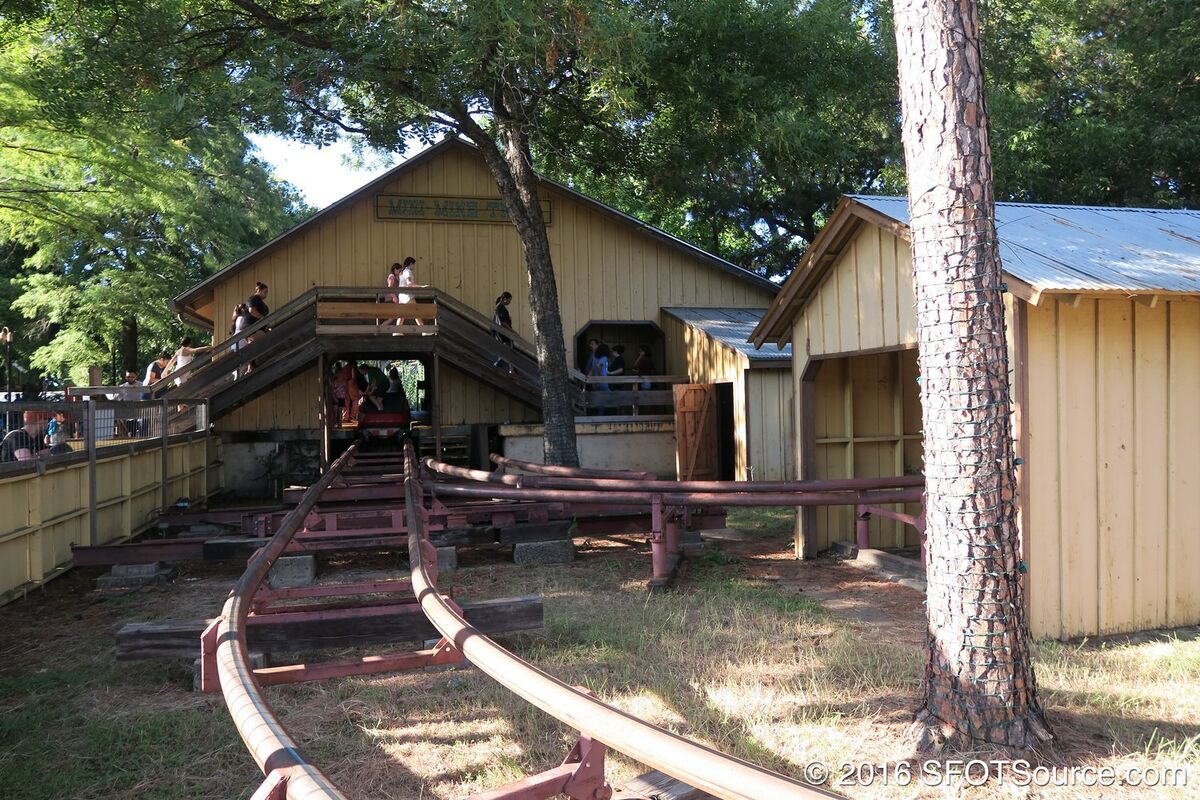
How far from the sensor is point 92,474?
947cm

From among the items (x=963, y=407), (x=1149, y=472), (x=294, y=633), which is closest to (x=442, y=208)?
(x=294, y=633)

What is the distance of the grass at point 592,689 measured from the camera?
4219mm

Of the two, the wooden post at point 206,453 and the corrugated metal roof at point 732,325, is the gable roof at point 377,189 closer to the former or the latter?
the corrugated metal roof at point 732,325

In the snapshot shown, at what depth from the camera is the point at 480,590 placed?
8219 millimetres

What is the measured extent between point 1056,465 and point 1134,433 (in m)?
0.85

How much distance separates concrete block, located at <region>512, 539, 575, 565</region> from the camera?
9.62 m

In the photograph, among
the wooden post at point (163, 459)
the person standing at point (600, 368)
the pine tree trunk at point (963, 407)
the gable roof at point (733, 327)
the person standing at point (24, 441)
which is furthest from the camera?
the person standing at point (600, 368)

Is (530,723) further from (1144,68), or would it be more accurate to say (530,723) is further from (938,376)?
(1144,68)

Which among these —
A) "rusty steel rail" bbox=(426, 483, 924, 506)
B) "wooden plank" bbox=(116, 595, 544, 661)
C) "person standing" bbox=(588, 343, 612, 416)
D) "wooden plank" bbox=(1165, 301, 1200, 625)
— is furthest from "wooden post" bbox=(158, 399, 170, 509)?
"wooden plank" bbox=(1165, 301, 1200, 625)

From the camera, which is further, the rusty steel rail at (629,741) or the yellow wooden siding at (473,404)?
the yellow wooden siding at (473,404)

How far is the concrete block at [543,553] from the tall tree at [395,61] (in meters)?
2.61

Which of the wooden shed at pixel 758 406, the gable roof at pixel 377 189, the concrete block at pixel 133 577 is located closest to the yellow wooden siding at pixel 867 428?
the wooden shed at pixel 758 406

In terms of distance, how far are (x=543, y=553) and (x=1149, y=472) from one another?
580 centimetres

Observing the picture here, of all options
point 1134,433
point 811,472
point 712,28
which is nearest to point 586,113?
point 712,28
